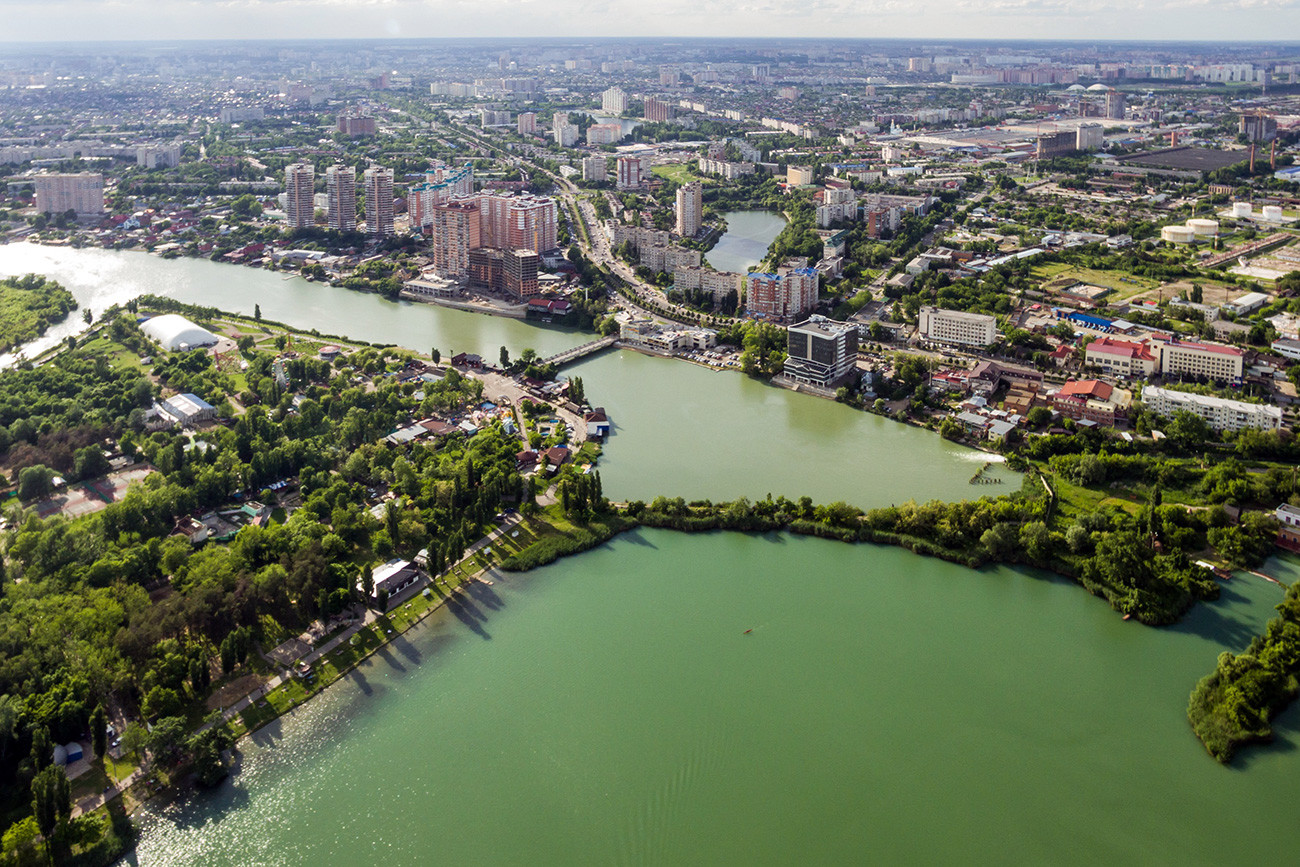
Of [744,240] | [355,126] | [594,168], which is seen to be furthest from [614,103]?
[744,240]

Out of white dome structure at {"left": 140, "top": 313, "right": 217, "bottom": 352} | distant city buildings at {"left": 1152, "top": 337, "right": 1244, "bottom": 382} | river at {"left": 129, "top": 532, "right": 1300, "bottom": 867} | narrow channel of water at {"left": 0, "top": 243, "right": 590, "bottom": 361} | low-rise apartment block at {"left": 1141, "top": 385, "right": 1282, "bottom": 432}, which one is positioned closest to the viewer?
river at {"left": 129, "top": 532, "right": 1300, "bottom": 867}

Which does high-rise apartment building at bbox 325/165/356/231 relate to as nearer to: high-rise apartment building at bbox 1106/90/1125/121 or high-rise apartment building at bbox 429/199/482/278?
high-rise apartment building at bbox 429/199/482/278

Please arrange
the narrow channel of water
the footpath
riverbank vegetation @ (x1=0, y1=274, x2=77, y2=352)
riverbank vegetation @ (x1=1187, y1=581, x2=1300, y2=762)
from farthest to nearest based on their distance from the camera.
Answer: the narrow channel of water < riverbank vegetation @ (x1=0, y1=274, x2=77, y2=352) < riverbank vegetation @ (x1=1187, y1=581, x2=1300, y2=762) < the footpath

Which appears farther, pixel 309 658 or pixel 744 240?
pixel 744 240

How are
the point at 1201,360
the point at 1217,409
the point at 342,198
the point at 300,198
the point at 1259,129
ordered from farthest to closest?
the point at 1259,129, the point at 300,198, the point at 342,198, the point at 1201,360, the point at 1217,409

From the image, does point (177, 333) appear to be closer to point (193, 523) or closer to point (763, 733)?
point (193, 523)

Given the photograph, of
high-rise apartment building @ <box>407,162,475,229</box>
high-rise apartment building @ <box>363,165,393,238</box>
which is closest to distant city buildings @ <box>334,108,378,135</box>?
high-rise apartment building @ <box>407,162,475,229</box>
